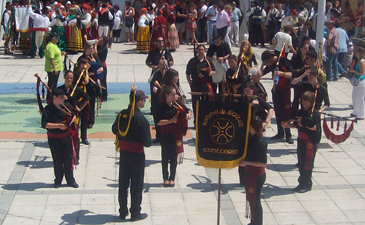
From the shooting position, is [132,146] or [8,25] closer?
[132,146]

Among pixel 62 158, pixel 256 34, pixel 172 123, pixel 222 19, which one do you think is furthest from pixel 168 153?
pixel 256 34

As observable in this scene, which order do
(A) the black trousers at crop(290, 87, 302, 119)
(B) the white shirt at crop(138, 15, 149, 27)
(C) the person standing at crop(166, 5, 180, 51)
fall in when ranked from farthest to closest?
Answer: (B) the white shirt at crop(138, 15, 149, 27)
(C) the person standing at crop(166, 5, 180, 51)
(A) the black trousers at crop(290, 87, 302, 119)

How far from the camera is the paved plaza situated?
23.1 ft

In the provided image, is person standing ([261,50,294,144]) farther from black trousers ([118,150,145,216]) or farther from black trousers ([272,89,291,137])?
black trousers ([118,150,145,216])

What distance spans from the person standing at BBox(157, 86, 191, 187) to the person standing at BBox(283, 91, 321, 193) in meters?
1.49

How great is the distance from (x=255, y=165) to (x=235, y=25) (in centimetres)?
1413

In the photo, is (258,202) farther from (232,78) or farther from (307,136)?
(232,78)

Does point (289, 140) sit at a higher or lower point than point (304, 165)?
lower

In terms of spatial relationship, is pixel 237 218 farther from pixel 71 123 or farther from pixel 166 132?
pixel 71 123

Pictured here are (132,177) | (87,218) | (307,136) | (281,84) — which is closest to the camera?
(132,177)

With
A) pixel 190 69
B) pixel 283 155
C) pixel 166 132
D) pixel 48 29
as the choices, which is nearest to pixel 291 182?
pixel 283 155

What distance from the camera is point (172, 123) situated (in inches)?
304

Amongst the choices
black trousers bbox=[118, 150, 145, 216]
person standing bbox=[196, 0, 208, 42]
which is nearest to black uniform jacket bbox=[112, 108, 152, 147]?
black trousers bbox=[118, 150, 145, 216]

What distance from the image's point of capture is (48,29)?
60.4ft
